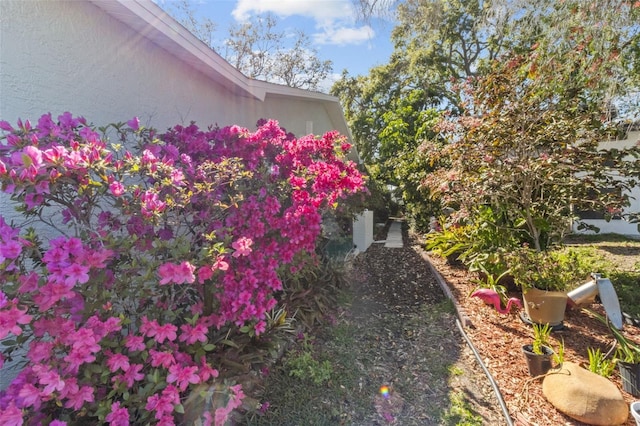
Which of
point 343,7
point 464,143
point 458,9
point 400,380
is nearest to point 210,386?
point 400,380

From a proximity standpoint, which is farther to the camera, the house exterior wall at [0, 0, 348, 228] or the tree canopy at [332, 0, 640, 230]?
the tree canopy at [332, 0, 640, 230]

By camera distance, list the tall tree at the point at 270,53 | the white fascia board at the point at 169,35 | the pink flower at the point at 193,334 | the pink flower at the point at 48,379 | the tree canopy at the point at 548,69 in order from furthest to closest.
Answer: the tall tree at the point at 270,53, the tree canopy at the point at 548,69, the white fascia board at the point at 169,35, the pink flower at the point at 193,334, the pink flower at the point at 48,379

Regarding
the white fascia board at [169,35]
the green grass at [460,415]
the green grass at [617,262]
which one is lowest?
the green grass at [460,415]

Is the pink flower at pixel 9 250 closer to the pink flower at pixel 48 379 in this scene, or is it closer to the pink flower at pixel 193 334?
the pink flower at pixel 48 379

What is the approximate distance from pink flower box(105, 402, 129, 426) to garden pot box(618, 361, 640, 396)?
4.20m

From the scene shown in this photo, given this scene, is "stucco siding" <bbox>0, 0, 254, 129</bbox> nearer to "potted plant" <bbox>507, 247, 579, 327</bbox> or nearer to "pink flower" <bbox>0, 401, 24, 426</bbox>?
"pink flower" <bbox>0, 401, 24, 426</bbox>

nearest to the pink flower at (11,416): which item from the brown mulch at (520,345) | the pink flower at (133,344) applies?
the pink flower at (133,344)

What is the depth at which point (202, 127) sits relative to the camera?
5031 mm

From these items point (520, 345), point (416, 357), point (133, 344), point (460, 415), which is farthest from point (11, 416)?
point (520, 345)

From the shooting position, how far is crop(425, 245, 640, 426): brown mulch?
3.12 metres

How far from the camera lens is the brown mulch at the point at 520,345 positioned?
10.2 ft

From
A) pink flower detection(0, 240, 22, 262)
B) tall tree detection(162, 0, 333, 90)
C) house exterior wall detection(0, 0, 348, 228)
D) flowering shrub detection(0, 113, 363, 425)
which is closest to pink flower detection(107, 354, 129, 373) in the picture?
flowering shrub detection(0, 113, 363, 425)

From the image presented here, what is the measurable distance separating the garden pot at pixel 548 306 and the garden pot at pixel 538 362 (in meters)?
1.02

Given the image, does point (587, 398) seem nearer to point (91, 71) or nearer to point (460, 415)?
point (460, 415)
